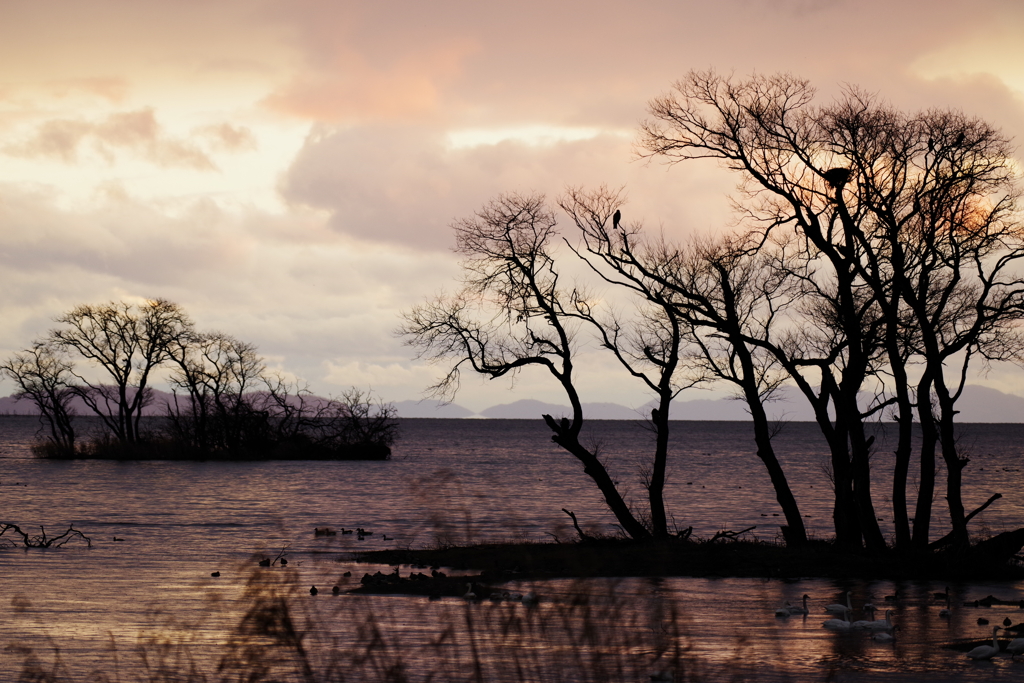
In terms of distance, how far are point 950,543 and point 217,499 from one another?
3676 centimetres

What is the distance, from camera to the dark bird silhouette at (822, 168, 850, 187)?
1852cm

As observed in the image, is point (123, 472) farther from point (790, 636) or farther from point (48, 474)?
point (790, 636)

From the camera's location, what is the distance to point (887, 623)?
13.3 metres

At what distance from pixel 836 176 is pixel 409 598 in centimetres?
1155

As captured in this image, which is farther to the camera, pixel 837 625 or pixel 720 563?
pixel 720 563

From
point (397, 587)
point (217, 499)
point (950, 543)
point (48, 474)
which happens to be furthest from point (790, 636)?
point (48, 474)

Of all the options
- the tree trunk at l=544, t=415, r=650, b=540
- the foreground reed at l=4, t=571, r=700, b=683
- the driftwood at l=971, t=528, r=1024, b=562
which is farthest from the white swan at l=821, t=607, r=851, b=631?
the tree trunk at l=544, t=415, r=650, b=540

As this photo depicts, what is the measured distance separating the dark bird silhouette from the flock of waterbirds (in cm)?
791

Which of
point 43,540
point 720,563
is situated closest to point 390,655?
point 720,563

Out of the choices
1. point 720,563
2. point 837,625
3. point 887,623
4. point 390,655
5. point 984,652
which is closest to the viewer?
point 984,652

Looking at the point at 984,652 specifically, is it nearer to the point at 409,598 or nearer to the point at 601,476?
the point at 409,598

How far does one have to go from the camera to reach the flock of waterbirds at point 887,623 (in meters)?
11.5

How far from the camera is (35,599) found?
57.1ft

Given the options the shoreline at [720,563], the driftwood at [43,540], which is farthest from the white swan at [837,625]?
the driftwood at [43,540]
